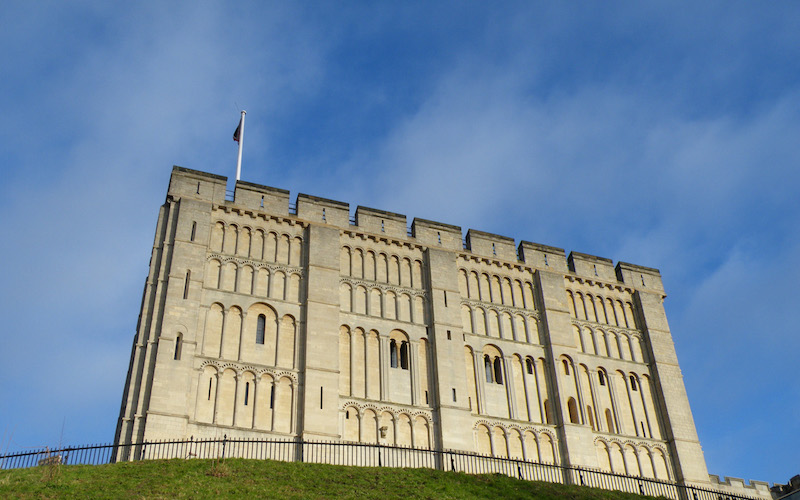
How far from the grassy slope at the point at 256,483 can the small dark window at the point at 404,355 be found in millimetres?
7858

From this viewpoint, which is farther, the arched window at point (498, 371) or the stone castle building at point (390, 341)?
the arched window at point (498, 371)

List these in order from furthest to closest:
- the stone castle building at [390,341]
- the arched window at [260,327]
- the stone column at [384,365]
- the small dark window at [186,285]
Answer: the stone column at [384,365] < the arched window at [260,327] < the small dark window at [186,285] < the stone castle building at [390,341]

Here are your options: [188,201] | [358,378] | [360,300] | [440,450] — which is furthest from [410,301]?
[188,201]

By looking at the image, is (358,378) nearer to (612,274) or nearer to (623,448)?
(623,448)

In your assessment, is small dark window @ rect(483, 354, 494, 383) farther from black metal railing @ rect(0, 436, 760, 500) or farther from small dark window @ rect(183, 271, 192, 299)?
small dark window @ rect(183, 271, 192, 299)

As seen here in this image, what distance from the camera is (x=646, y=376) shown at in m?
44.1

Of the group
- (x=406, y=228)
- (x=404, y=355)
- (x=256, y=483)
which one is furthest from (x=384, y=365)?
(x=256, y=483)

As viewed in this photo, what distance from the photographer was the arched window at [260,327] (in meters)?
37.2

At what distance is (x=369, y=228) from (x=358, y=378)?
8.49 meters

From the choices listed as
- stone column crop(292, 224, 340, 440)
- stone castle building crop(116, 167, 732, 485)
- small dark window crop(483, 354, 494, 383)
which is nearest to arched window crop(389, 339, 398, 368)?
stone castle building crop(116, 167, 732, 485)

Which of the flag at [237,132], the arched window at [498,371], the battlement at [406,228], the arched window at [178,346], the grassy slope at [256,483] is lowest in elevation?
the grassy slope at [256,483]

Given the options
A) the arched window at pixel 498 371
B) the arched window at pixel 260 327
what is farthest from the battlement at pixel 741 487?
the arched window at pixel 260 327

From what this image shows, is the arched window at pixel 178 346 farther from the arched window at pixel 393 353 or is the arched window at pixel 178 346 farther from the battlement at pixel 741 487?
the battlement at pixel 741 487

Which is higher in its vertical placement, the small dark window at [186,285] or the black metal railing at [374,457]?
the small dark window at [186,285]
